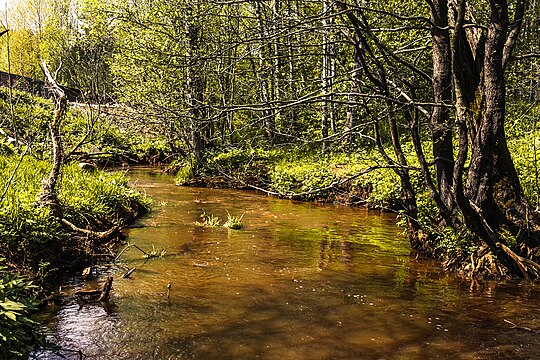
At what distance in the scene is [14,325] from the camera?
3.62 m

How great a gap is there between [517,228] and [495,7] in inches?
113

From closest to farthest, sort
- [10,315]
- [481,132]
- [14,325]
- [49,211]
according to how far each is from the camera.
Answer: [10,315], [14,325], [49,211], [481,132]

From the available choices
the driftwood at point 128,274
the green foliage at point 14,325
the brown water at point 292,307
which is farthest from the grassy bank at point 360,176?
the green foliage at point 14,325

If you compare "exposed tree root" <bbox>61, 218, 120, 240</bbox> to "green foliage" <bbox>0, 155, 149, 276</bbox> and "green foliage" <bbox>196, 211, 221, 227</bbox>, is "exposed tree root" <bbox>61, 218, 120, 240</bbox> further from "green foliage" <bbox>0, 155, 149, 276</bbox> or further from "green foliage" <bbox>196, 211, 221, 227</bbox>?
"green foliage" <bbox>196, 211, 221, 227</bbox>

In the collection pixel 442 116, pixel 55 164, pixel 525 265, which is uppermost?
pixel 442 116

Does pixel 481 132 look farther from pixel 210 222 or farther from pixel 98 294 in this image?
pixel 210 222

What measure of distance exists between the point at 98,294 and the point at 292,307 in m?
2.16

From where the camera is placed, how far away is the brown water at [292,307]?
446 centimetres

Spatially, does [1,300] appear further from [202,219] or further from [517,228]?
[202,219]

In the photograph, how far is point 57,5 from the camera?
123 ft

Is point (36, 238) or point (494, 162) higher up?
point (494, 162)

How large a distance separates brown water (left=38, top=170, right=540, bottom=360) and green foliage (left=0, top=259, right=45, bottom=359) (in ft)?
1.60

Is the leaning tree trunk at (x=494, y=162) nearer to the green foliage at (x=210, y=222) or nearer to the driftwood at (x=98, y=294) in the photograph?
the driftwood at (x=98, y=294)

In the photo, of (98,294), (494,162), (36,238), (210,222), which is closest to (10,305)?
(98,294)
